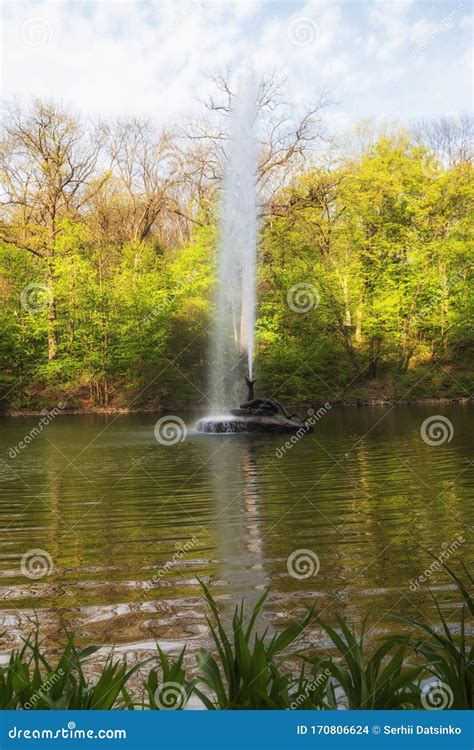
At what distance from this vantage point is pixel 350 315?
44.2 metres

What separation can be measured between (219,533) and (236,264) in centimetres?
2932

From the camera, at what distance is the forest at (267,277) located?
129ft

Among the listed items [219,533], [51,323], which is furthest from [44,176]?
[219,533]

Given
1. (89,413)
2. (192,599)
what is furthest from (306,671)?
(89,413)

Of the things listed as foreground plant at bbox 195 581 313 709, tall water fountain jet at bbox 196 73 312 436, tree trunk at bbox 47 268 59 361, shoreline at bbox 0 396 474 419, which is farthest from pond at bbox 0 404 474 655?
tree trunk at bbox 47 268 59 361

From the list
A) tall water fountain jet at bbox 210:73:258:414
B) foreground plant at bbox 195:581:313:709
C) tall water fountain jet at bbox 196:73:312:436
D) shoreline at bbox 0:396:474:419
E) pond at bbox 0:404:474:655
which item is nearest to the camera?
foreground plant at bbox 195:581:313:709

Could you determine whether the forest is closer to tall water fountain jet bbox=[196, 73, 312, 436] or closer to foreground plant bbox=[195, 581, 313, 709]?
tall water fountain jet bbox=[196, 73, 312, 436]

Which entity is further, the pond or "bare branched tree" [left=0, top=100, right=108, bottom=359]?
"bare branched tree" [left=0, top=100, right=108, bottom=359]

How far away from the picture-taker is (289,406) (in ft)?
128

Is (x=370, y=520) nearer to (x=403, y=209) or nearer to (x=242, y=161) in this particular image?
(x=242, y=161)

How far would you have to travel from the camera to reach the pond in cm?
614

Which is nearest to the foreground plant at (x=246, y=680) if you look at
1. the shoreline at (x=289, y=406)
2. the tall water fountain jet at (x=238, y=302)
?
the tall water fountain jet at (x=238, y=302)

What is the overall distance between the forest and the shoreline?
0.36m

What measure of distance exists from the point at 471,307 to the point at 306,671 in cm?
4068
